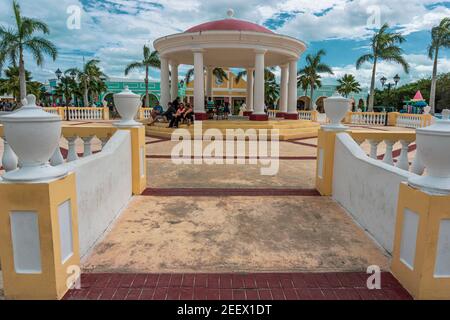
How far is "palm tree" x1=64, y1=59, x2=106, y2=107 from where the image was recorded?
41.3 meters

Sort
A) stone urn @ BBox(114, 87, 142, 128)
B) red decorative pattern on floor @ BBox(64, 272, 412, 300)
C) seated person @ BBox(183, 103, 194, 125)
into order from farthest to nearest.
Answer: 1. seated person @ BBox(183, 103, 194, 125)
2. stone urn @ BBox(114, 87, 142, 128)
3. red decorative pattern on floor @ BBox(64, 272, 412, 300)

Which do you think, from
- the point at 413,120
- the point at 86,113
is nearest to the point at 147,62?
the point at 86,113

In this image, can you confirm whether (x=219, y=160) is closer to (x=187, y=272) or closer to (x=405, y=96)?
(x=187, y=272)

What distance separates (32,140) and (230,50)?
15.0m

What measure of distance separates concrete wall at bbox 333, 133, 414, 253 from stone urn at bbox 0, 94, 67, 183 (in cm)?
334

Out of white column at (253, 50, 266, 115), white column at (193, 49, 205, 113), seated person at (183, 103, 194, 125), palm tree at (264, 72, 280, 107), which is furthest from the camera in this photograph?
palm tree at (264, 72, 280, 107)

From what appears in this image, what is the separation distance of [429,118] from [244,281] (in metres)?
21.2

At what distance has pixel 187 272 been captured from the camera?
3.03 metres

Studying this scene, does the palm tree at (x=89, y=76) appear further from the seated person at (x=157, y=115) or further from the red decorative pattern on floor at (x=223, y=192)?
the red decorative pattern on floor at (x=223, y=192)

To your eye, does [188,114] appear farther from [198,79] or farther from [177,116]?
[198,79]

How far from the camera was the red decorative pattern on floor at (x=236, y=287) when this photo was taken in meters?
2.66

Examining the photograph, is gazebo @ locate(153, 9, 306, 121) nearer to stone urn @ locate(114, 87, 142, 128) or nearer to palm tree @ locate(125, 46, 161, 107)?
stone urn @ locate(114, 87, 142, 128)

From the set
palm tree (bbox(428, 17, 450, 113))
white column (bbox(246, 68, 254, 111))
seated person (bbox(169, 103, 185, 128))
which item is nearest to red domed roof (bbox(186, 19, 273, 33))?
seated person (bbox(169, 103, 185, 128))

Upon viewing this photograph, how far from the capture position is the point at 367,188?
4.10 metres
